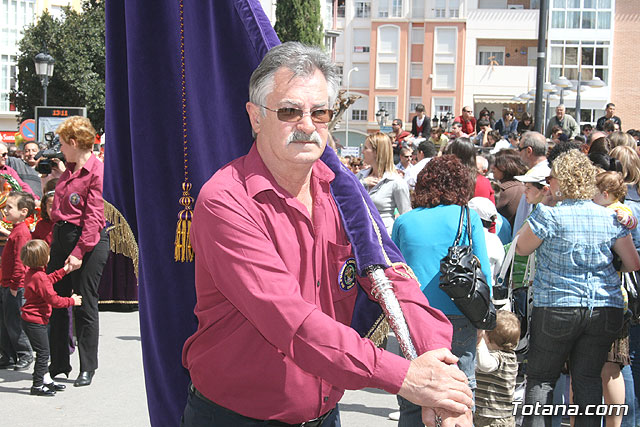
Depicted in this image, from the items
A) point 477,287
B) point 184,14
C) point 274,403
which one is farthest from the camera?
point 477,287

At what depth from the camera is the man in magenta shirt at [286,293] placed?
2160mm

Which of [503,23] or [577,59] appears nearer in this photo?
[577,59]

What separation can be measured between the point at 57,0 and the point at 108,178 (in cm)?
5649

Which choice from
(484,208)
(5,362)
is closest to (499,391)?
(484,208)

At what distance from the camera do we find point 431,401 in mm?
2156

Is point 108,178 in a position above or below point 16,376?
above

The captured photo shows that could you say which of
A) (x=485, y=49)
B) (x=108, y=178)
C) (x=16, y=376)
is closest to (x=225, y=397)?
(x=108, y=178)

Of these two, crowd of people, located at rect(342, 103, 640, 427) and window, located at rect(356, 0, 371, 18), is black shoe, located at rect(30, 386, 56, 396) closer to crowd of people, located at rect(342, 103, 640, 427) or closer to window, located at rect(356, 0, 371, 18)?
crowd of people, located at rect(342, 103, 640, 427)

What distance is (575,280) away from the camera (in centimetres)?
488

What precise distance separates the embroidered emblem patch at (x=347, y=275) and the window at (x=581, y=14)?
2115 inches

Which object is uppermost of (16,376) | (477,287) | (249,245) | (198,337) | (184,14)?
(184,14)

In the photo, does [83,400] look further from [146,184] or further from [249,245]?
[249,245]

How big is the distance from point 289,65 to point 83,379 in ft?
17.2

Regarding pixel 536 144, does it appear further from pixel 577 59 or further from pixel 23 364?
pixel 577 59
